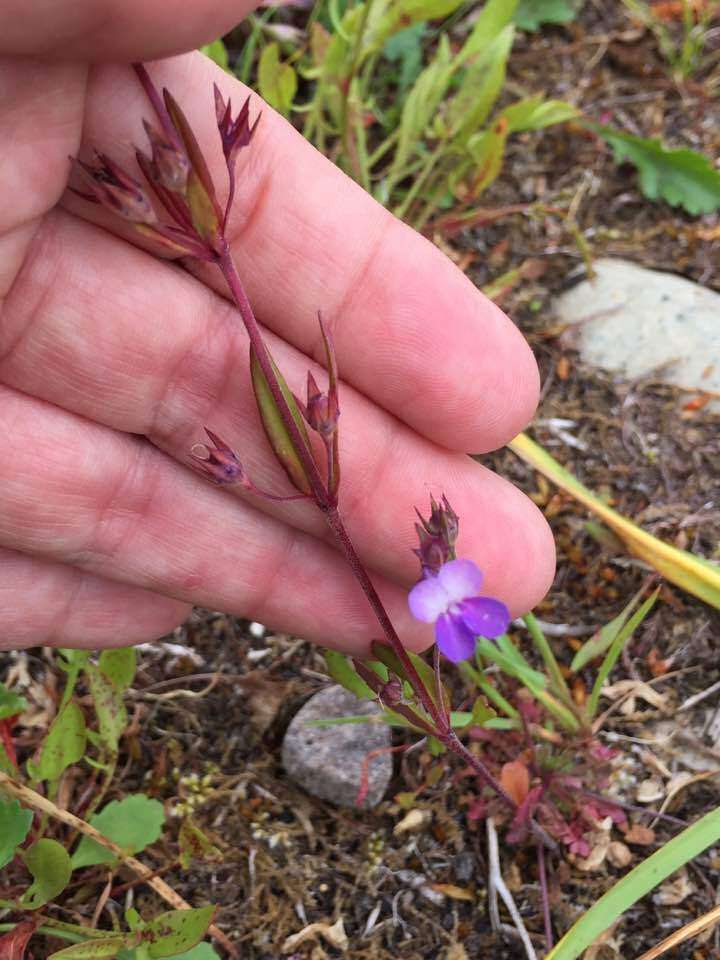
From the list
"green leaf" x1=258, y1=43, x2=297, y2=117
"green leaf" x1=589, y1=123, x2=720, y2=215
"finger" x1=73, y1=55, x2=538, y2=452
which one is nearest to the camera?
"finger" x1=73, y1=55, x2=538, y2=452

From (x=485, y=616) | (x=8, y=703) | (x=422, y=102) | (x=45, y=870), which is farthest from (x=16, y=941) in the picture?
(x=422, y=102)

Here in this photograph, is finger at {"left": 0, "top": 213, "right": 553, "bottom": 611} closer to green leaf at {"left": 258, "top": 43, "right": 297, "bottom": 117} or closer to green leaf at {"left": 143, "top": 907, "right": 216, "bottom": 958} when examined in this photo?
green leaf at {"left": 143, "top": 907, "right": 216, "bottom": 958}

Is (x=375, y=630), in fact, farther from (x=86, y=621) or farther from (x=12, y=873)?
(x=12, y=873)

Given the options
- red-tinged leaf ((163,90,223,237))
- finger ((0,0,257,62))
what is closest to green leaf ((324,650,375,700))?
red-tinged leaf ((163,90,223,237))

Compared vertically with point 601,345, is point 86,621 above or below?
below

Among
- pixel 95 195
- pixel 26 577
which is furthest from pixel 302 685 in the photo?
pixel 95 195
